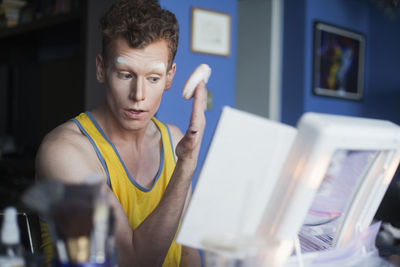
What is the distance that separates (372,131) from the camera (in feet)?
2.33

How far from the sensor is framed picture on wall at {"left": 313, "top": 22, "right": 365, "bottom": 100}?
3.75 meters

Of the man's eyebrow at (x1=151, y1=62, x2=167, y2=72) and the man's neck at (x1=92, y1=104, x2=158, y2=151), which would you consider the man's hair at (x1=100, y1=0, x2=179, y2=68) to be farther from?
the man's neck at (x1=92, y1=104, x2=158, y2=151)

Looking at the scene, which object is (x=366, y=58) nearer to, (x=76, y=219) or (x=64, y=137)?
(x=64, y=137)

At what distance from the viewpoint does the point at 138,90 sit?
110 centimetres

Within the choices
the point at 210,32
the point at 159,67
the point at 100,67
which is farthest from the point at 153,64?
the point at 210,32

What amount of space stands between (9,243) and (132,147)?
28.1 inches

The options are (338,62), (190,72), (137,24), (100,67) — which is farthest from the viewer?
(338,62)

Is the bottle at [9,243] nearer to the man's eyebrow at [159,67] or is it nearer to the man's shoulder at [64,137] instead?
the man's shoulder at [64,137]

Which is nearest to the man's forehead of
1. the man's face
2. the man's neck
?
the man's face

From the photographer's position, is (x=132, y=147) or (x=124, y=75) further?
(x=132, y=147)

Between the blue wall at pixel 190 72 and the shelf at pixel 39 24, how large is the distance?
861mm

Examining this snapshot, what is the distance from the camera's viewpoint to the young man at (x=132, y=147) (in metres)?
0.95

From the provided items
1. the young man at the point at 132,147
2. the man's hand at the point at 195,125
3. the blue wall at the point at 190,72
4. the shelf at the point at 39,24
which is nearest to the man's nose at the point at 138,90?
the young man at the point at 132,147

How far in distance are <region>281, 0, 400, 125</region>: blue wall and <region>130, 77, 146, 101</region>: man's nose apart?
2724mm
